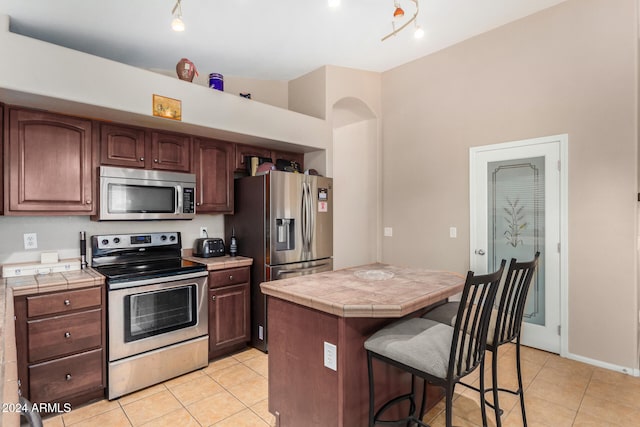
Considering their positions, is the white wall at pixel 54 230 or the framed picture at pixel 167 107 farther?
the framed picture at pixel 167 107

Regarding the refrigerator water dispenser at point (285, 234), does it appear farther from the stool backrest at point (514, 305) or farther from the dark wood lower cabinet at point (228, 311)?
the stool backrest at point (514, 305)

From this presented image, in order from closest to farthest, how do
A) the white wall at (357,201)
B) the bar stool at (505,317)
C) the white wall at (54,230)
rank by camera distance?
the bar stool at (505,317) → the white wall at (54,230) → the white wall at (357,201)

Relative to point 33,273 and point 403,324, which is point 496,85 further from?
point 33,273

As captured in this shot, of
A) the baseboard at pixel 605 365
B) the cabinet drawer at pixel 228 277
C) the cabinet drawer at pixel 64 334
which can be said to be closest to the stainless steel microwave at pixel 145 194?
the cabinet drawer at pixel 228 277

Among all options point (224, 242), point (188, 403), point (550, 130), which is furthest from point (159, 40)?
point (550, 130)

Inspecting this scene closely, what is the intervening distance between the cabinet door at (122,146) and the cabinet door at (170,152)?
97mm

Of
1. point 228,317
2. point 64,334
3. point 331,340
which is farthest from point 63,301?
point 331,340

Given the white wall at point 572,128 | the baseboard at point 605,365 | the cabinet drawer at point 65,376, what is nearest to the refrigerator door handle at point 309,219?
the white wall at point 572,128

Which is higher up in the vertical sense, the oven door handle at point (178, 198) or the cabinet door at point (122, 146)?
the cabinet door at point (122, 146)

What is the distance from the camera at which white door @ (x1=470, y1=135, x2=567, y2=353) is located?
3.12 meters

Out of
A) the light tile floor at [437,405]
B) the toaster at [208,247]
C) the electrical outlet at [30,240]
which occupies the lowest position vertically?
the light tile floor at [437,405]

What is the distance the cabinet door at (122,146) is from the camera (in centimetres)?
275

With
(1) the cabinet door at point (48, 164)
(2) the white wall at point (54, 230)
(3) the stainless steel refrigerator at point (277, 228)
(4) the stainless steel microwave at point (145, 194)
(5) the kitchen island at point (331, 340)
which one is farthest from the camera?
(3) the stainless steel refrigerator at point (277, 228)

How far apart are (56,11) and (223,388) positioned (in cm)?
294
